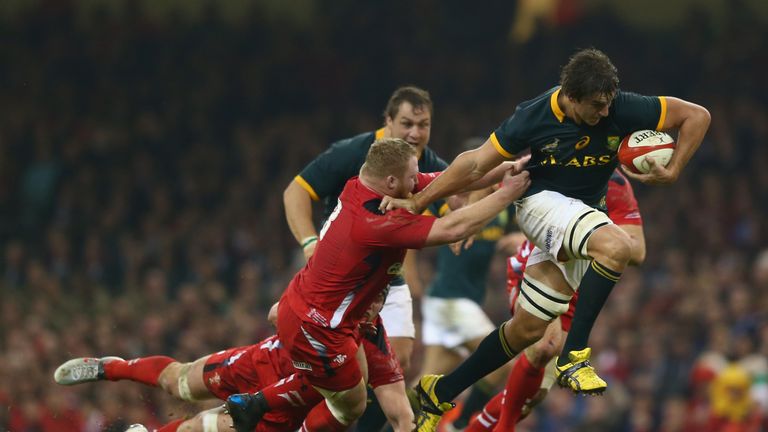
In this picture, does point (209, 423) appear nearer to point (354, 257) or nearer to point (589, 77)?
point (354, 257)

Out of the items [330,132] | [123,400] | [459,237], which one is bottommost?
[123,400]

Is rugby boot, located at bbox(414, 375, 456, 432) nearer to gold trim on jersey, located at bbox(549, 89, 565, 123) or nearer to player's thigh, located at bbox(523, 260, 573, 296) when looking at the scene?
player's thigh, located at bbox(523, 260, 573, 296)

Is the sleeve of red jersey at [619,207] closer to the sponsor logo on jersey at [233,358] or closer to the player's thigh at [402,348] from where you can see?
the player's thigh at [402,348]

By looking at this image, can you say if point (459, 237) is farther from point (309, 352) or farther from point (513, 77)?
point (513, 77)

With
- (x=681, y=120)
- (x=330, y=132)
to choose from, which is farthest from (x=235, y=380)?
(x=330, y=132)

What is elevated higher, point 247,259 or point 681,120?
point 681,120

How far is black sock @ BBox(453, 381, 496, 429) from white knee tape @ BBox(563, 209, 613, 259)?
101 inches

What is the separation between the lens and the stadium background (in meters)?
14.8

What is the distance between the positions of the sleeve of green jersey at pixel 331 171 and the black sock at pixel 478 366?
58.8 inches

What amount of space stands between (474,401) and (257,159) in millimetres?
9834

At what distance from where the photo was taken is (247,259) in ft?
58.9

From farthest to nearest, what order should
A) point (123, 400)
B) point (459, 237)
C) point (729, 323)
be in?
point (123, 400) < point (729, 323) < point (459, 237)

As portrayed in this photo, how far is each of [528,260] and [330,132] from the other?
1167cm

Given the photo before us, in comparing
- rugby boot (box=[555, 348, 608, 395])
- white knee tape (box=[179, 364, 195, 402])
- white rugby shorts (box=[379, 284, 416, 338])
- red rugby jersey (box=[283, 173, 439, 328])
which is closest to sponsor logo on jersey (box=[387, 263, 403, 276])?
red rugby jersey (box=[283, 173, 439, 328])
